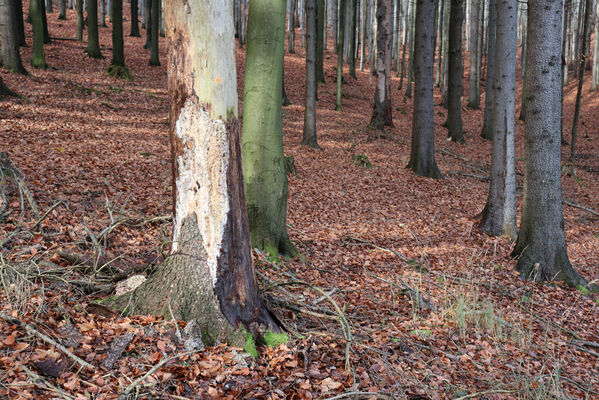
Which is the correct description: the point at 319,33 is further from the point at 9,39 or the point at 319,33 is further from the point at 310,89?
the point at 9,39

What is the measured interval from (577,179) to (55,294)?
590 inches

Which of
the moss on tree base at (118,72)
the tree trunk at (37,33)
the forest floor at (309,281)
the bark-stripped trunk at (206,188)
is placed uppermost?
the tree trunk at (37,33)

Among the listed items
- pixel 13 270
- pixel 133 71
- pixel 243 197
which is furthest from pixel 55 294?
pixel 133 71

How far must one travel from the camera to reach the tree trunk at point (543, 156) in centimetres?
645

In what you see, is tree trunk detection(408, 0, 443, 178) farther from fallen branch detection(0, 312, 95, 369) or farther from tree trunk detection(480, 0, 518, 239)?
fallen branch detection(0, 312, 95, 369)

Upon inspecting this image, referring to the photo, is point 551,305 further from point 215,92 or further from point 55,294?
point 55,294

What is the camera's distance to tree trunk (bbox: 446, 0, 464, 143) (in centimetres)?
1586

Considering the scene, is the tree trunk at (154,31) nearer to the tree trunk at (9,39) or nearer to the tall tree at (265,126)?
the tree trunk at (9,39)

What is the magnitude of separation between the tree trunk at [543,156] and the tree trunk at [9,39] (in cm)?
1232

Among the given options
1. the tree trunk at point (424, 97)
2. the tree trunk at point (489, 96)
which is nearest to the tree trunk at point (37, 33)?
Answer: the tree trunk at point (424, 97)

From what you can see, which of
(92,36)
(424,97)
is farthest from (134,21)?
(424,97)

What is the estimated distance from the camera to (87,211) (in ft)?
18.6

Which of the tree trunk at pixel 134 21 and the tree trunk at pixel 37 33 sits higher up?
the tree trunk at pixel 134 21

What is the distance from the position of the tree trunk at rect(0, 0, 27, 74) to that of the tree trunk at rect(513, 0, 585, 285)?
12323mm
